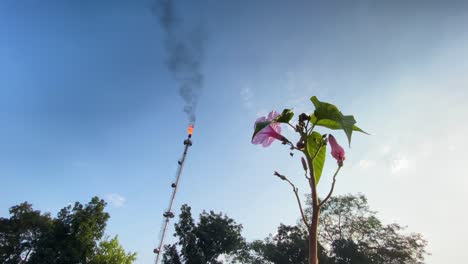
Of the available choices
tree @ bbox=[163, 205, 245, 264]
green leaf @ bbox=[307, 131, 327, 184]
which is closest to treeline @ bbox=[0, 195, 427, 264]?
tree @ bbox=[163, 205, 245, 264]

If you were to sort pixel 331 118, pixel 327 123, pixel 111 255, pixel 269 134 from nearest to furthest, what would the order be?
pixel 331 118 < pixel 327 123 < pixel 269 134 < pixel 111 255

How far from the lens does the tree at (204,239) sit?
33125 millimetres

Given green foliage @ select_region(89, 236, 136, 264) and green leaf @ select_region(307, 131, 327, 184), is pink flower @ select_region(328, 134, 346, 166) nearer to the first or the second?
green leaf @ select_region(307, 131, 327, 184)

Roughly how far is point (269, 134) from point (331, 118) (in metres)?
0.33

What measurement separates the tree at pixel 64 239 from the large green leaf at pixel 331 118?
31.8m

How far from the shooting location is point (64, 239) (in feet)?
90.5

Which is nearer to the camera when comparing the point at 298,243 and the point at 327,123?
the point at 327,123

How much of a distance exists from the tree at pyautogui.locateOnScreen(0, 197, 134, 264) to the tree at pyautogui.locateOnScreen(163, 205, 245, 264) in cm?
685

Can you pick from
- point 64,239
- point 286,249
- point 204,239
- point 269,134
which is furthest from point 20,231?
point 269,134

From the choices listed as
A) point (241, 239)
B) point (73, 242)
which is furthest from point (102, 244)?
point (241, 239)

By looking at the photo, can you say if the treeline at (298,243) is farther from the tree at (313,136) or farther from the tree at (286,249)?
the tree at (313,136)

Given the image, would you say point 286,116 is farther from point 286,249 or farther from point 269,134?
point 286,249

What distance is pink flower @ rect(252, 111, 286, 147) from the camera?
1317 millimetres

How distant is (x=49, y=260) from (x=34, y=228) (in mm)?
12126
